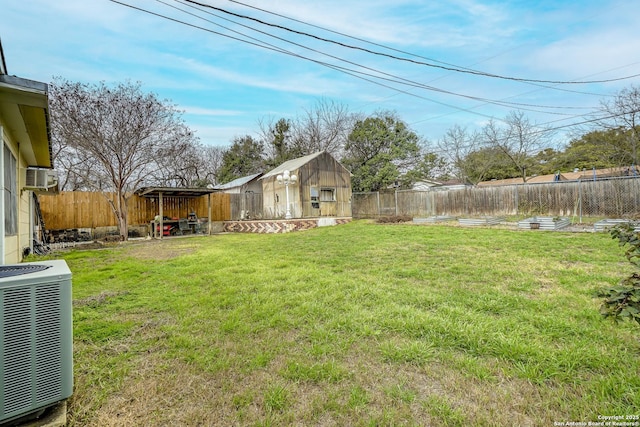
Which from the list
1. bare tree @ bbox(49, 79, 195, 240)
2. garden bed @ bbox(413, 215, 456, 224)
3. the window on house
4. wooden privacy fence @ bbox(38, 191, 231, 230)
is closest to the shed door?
garden bed @ bbox(413, 215, 456, 224)

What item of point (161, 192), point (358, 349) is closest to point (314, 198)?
point (161, 192)

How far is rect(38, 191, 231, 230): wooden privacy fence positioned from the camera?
35.0ft

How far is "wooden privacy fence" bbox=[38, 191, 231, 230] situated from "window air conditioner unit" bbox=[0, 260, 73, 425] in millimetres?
12213

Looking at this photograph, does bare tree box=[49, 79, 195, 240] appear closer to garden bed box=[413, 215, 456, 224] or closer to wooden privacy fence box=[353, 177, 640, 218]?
garden bed box=[413, 215, 456, 224]

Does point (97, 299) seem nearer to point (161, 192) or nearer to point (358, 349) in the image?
point (358, 349)

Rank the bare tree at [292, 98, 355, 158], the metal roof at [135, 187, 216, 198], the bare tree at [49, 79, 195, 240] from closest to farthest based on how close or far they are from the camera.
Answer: the bare tree at [49, 79, 195, 240], the metal roof at [135, 187, 216, 198], the bare tree at [292, 98, 355, 158]

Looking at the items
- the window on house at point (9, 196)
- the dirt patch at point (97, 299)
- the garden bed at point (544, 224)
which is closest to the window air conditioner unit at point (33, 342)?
the dirt patch at point (97, 299)

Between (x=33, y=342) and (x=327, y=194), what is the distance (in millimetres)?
14102

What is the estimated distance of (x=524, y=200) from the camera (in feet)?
39.4

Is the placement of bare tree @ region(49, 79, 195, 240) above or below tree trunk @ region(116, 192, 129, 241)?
above

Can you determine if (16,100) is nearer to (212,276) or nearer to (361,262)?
(212,276)

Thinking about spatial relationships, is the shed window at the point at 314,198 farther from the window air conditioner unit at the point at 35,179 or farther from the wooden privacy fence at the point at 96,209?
the window air conditioner unit at the point at 35,179

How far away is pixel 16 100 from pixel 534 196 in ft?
48.5

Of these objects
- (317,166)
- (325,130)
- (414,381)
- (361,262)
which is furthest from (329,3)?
(325,130)
